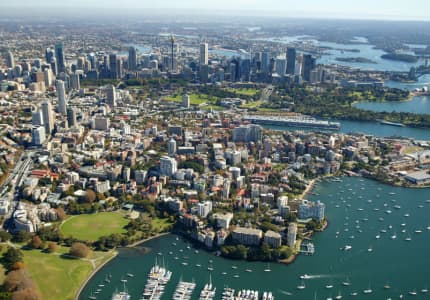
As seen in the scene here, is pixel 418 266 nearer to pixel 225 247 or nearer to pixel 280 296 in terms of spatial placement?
pixel 280 296

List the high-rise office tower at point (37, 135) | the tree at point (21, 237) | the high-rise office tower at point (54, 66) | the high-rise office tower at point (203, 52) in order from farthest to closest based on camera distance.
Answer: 1. the high-rise office tower at point (203, 52)
2. the high-rise office tower at point (54, 66)
3. the high-rise office tower at point (37, 135)
4. the tree at point (21, 237)

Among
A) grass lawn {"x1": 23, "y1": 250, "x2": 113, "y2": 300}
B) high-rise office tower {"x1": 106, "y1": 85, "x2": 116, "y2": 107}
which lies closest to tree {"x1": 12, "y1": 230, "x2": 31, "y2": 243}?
grass lawn {"x1": 23, "y1": 250, "x2": 113, "y2": 300}

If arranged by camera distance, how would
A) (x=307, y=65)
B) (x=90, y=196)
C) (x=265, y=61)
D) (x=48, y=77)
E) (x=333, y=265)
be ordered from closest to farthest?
1. (x=333, y=265)
2. (x=90, y=196)
3. (x=48, y=77)
4. (x=307, y=65)
5. (x=265, y=61)

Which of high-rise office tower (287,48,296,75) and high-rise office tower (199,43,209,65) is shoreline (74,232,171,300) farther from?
high-rise office tower (199,43,209,65)

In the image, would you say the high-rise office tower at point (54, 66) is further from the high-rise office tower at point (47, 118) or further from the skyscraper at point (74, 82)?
the high-rise office tower at point (47, 118)

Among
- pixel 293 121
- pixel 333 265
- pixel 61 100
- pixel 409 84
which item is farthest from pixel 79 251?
pixel 409 84

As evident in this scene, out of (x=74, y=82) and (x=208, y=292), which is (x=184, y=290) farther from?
(x=74, y=82)

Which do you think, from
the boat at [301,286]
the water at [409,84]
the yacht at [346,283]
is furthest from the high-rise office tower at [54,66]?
the yacht at [346,283]
